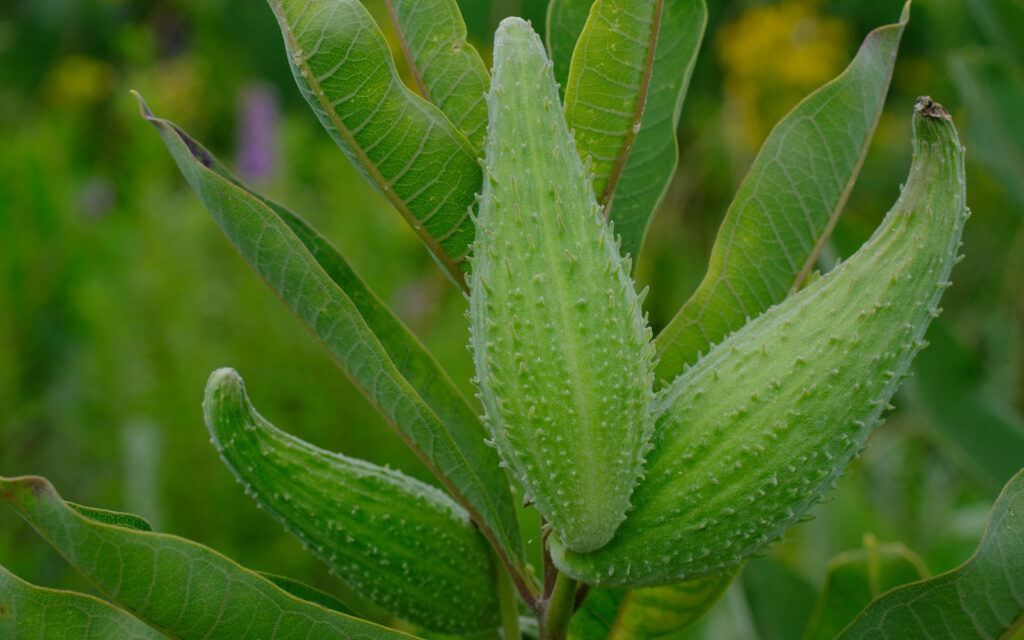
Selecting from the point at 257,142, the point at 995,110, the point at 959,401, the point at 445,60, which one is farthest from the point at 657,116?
the point at 257,142

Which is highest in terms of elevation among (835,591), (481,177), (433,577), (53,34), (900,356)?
(53,34)

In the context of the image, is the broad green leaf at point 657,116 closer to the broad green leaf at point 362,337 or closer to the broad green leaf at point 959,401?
the broad green leaf at point 362,337

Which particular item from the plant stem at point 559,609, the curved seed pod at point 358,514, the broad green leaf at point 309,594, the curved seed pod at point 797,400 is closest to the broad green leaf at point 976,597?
the curved seed pod at point 797,400

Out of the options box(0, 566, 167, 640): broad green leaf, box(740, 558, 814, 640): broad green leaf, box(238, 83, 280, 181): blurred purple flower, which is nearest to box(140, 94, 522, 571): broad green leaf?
box(0, 566, 167, 640): broad green leaf

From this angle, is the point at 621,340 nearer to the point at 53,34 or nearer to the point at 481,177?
the point at 481,177

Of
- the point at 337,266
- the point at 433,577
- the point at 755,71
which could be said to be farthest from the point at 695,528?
the point at 755,71

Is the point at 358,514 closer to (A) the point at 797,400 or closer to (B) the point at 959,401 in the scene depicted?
(A) the point at 797,400
